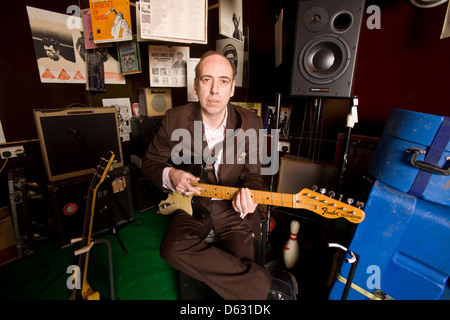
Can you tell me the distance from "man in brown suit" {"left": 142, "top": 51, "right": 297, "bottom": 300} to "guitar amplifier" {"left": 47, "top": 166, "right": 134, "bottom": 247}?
2.31 ft

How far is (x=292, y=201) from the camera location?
114 cm

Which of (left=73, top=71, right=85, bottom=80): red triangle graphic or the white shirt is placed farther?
(left=73, top=71, right=85, bottom=80): red triangle graphic

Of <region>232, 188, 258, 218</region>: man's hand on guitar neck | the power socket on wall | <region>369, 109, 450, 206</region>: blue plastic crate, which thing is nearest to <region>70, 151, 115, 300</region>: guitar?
<region>232, 188, 258, 218</region>: man's hand on guitar neck

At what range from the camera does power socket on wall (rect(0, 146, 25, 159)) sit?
1895mm

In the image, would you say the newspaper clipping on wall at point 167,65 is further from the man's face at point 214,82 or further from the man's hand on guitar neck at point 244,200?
the man's hand on guitar neck at point 244,200

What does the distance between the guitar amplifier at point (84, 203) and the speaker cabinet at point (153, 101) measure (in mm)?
745

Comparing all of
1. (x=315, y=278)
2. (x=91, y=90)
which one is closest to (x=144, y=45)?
(x=91, y=90)

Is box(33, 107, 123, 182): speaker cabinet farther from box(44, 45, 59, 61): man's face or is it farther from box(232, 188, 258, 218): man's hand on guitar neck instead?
box(232, 188, 258, 218): man's hand on guitar neck

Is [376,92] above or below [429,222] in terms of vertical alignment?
above

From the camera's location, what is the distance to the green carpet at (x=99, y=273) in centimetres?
148

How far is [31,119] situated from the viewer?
2004mm

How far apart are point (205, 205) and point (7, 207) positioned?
174cm

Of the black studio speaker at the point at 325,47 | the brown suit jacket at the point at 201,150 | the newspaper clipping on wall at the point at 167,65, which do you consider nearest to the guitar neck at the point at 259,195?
the brown suit jacket at the point at 201,150
